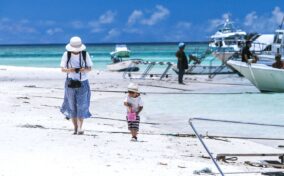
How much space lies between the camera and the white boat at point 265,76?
20.9 m

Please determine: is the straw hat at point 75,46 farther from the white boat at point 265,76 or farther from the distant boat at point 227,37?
the distant boat at point 227,37

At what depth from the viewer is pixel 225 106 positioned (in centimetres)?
1823

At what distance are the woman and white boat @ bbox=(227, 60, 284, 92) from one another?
1216 cm

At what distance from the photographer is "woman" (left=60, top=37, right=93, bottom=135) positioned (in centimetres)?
924

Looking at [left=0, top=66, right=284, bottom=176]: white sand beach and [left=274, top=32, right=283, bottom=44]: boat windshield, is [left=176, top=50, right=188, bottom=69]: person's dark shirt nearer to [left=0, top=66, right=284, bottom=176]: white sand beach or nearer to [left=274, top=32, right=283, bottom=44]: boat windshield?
[left=274, top=32, right=283, bottom=44]: boat windshield

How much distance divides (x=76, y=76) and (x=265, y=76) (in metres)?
12.8

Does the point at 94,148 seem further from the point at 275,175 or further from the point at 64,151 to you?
the point at 275,175

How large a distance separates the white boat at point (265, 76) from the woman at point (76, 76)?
39.9 ft

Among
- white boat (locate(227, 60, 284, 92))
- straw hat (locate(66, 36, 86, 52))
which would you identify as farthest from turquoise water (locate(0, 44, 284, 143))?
straw hat (locate(66, 36, 86, 52))

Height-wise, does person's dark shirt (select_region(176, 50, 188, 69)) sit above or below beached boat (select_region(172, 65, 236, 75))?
above

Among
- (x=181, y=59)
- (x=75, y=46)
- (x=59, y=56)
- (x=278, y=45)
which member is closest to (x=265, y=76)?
(x=181, y=59)

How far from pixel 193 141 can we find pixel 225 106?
809 centimetres

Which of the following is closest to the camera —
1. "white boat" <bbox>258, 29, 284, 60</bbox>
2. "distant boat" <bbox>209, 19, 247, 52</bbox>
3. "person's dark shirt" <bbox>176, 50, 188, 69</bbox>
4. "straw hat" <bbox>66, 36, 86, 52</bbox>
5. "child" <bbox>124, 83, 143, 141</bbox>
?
"straw hat" <bbox>66, 36, 86, 52</bbox>

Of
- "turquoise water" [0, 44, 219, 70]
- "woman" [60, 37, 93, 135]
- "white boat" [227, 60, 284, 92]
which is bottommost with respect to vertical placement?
"turquoise water" [0, 44, 219, 70]
